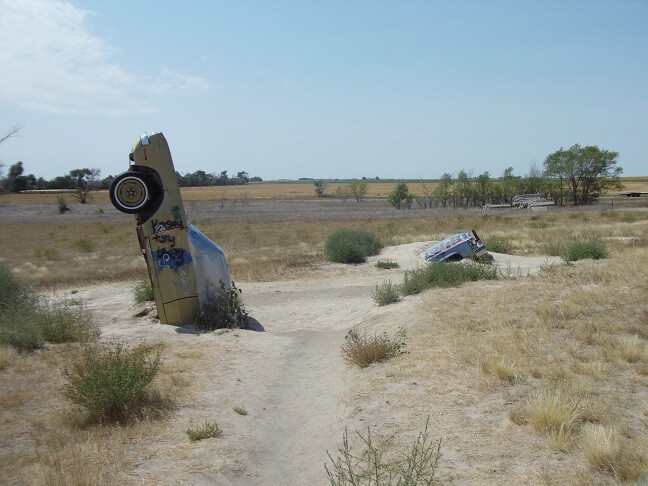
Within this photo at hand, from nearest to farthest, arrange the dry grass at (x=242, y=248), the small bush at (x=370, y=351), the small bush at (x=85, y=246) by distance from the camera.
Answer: the small bush at (x=370, y=351) < the dry grass at (x=242, y=248) < the small bush at (x=85, y=246)

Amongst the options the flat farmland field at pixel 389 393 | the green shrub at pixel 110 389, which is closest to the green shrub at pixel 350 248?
the flat farmland field at pixel 389 393

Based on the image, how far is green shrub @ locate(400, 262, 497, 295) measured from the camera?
12.6 m

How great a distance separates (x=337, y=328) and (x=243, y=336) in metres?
2.21

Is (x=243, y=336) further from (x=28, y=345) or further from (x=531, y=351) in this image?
(x=531, y=351)

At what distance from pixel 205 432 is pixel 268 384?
7.52 ft

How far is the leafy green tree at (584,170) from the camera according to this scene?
229 ft

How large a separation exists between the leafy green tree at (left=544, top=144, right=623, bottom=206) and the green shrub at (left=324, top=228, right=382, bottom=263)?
185ft

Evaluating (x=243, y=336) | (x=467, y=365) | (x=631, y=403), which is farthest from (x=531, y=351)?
(x=243, y=336)

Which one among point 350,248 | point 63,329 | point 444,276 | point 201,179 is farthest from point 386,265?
point 201,179

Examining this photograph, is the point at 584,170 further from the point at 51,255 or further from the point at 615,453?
the point at 615,453

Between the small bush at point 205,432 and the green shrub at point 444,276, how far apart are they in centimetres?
726

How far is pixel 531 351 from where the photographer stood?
7.16 meters

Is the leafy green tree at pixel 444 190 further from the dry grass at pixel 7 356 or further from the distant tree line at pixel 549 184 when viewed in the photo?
the dry grass at pixel 7 356

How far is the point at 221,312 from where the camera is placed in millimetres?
11461
